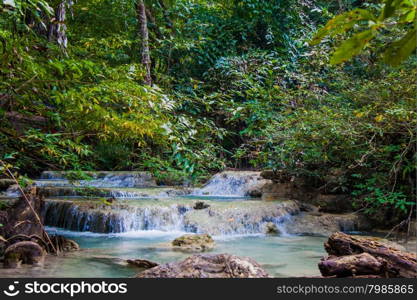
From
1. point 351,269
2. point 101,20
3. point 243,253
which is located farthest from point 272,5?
point 351,269

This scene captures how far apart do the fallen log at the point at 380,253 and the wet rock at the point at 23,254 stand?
3.41m

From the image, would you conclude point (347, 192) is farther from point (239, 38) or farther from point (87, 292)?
point (87, 292)

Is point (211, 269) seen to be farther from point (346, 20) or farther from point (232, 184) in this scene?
point (232, 184)

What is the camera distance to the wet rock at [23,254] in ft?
15.6

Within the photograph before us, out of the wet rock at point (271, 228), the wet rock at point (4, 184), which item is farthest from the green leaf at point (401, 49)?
the wet rock at point (4, 184)

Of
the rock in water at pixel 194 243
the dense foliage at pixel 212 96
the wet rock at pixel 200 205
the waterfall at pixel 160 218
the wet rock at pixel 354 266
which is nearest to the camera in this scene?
the dense foliage at pixel 212 96

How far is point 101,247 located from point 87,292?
4409 mm

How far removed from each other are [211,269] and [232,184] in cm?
866

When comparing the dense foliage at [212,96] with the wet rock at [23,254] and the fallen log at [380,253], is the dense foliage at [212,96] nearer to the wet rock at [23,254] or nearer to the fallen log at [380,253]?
the wet rock at [23,254]

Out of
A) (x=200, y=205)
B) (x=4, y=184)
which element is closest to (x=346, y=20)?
(x=200, y=205)

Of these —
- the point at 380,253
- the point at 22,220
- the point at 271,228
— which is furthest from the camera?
the point at 271,228

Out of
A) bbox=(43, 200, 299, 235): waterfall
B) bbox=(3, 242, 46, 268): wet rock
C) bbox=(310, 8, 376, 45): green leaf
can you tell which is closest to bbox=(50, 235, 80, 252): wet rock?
bbox=(3, 242, 46, 268): wet rock

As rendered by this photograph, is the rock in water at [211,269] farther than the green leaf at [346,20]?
Yes

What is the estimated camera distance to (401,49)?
81cm
